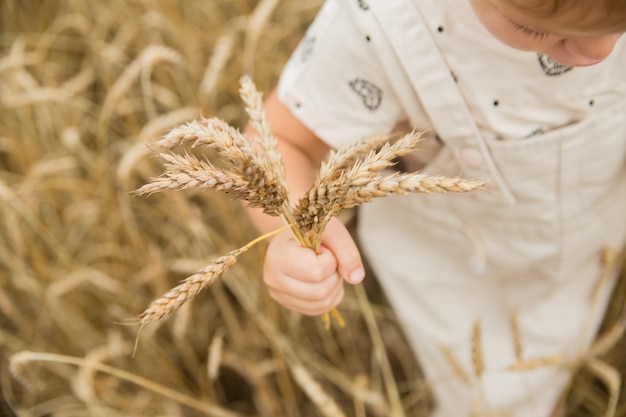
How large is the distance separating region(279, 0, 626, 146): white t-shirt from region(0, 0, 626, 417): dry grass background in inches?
10.8

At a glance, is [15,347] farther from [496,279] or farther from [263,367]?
[496,279]

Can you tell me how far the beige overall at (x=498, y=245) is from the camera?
70 centimetres

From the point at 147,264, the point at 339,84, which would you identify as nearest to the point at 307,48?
the point at 339,84

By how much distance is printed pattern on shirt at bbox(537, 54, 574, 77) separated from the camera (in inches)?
24.9

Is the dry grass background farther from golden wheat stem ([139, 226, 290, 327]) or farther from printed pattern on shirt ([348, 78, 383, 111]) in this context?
golden wheat stem ([139, 226, 290, 327])

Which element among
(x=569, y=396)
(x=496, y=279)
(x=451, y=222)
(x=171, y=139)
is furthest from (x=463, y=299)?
(x=171, y=139)

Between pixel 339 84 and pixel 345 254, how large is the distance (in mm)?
261

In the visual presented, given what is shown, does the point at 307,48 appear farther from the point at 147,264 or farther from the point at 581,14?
the point at 147,264

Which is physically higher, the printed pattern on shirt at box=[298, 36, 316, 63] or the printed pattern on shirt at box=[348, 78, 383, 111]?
the printed pattern on shirt at box=[298, 36, 316, 63]

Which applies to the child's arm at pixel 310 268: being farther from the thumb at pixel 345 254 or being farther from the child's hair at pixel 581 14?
the child's hair at pixel 581 14

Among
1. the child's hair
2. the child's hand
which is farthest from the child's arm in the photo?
the child's hair

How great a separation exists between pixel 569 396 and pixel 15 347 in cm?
104

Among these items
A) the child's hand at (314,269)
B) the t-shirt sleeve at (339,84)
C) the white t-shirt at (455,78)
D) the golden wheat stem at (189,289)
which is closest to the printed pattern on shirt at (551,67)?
the white t-shirt at (455,78)

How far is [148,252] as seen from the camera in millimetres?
1174
